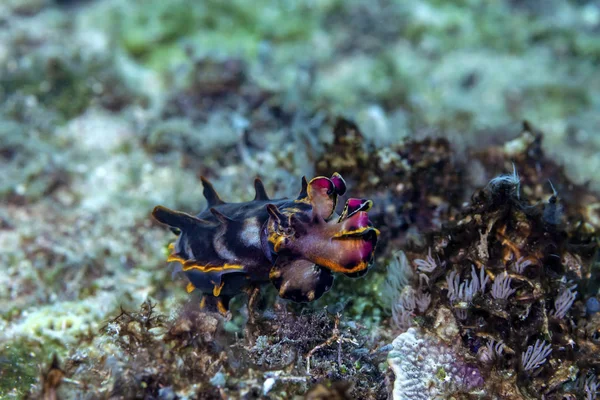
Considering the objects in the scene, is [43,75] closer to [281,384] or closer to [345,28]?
[345,28]

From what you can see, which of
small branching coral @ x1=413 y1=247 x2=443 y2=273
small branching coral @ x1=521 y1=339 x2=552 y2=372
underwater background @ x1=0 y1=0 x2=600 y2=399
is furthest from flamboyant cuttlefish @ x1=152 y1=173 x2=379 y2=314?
small branching coral @ x1=521 y1=339 x2=552 y2=372

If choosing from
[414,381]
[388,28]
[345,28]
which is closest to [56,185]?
[414,381]

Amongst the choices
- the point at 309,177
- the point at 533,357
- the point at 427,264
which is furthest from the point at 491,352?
the point at 309,177

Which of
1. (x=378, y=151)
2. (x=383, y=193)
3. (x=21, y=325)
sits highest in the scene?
(x=378, y=151)

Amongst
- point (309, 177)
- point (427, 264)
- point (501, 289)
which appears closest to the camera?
point (501, 289)

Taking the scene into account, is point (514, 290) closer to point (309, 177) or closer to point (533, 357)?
point (533, 357)

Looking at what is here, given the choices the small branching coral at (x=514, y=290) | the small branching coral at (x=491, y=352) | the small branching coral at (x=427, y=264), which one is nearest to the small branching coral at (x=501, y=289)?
the small branching coral at (x=514, y=290)

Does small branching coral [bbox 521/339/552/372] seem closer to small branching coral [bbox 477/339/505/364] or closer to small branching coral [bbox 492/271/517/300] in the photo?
small branching coral [bbox 477/339/505/364]
